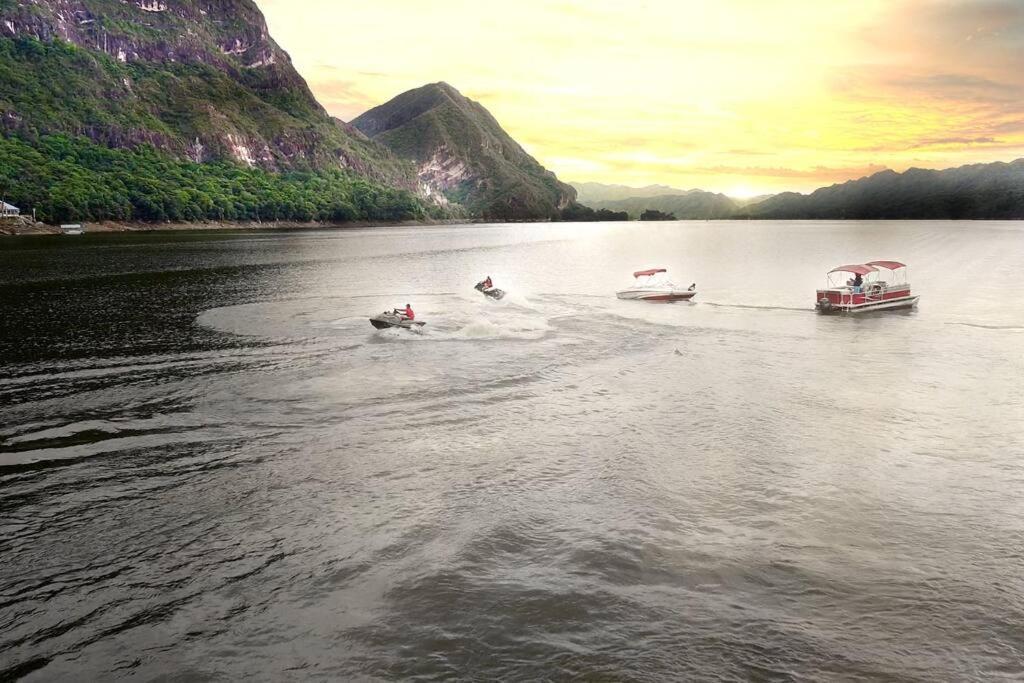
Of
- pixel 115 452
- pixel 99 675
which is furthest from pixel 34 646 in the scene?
pixel 115 452

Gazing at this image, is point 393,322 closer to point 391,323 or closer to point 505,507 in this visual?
point 391,323

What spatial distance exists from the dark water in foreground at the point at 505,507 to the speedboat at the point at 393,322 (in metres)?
1.31

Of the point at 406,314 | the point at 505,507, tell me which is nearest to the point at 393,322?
the point at 406,314

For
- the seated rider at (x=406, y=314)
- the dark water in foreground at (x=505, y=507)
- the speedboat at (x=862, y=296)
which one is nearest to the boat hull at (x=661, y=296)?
the speedboat at (x=862, y=296)

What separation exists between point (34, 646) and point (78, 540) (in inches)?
215

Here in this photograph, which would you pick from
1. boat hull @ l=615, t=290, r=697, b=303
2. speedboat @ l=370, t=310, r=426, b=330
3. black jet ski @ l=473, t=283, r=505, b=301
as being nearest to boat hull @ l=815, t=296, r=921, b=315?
boat hull @ l=615, t=290, r=697, b=303

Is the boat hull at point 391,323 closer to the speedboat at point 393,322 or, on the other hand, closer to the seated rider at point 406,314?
the speedboat at point 393,322

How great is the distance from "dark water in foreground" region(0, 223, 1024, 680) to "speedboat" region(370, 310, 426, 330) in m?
1.31

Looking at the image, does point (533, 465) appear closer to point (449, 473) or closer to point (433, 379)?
point (449, 473)

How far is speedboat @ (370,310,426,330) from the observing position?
5497cm

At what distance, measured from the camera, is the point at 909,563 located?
63.7ft

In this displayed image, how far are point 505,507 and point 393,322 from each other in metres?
34.3

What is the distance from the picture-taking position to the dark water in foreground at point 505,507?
15.6 metres

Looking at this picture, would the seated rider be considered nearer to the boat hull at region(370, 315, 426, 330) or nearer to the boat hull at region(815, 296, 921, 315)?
the boat hull at region(370, 315, 426, 330)
